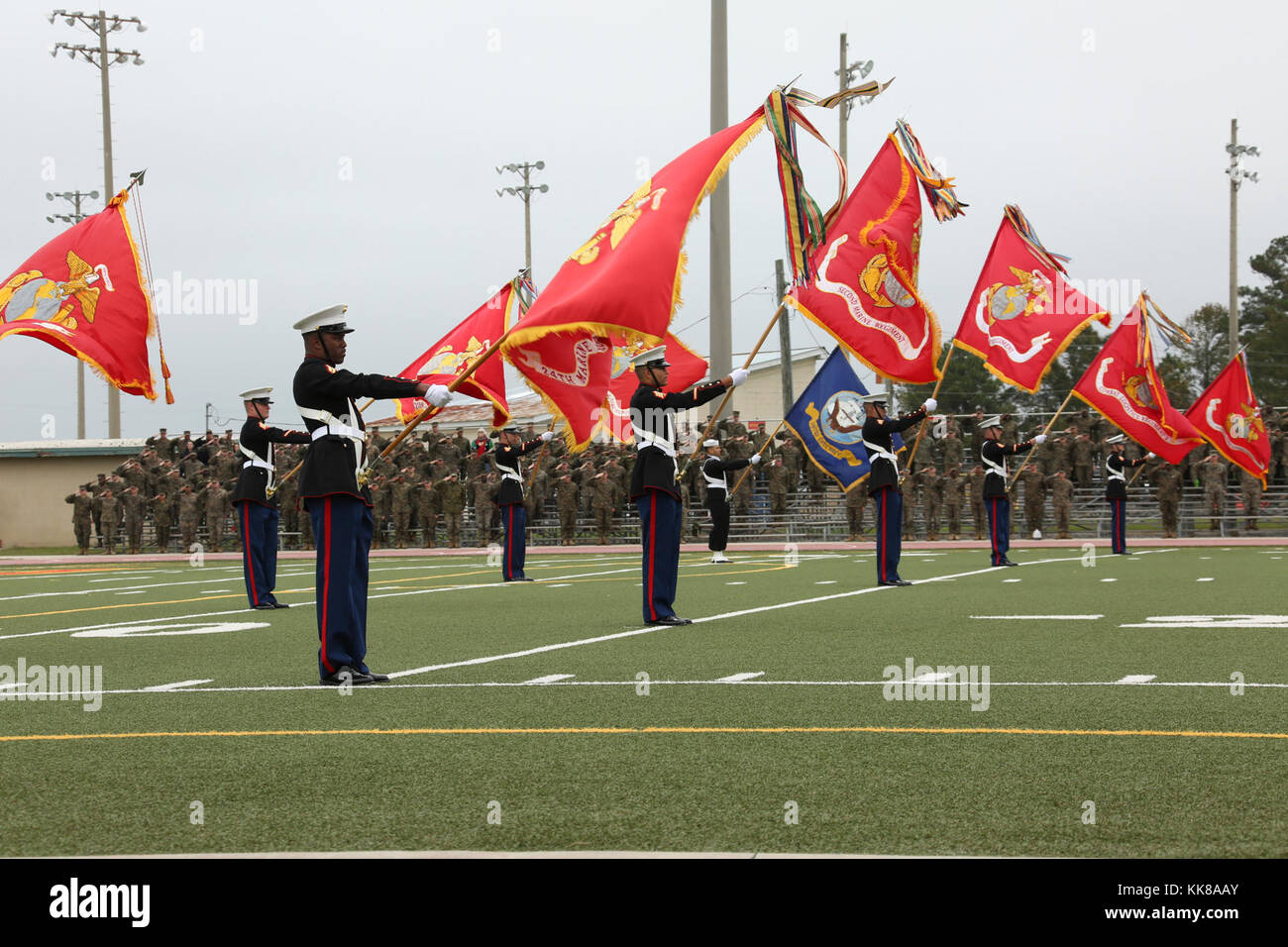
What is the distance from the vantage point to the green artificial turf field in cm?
424

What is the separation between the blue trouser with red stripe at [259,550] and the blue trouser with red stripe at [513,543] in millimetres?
3800

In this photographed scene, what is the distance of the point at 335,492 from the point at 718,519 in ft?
49.9

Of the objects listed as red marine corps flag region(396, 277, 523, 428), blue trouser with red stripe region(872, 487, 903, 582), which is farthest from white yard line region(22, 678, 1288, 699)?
red marine corps flag region(396, 277, 523, 428)

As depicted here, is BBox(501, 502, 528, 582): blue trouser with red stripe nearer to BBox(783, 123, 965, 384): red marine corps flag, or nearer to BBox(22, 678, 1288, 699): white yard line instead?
BBox(783, 123, 965, 384): red marine corps flag

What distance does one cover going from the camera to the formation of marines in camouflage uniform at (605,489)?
30.0 meters

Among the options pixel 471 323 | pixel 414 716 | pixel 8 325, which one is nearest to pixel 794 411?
pixel 471 323

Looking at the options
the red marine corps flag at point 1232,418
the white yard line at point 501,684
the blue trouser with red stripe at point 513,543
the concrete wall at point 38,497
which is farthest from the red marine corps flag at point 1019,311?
the concrete wall at point 38,497

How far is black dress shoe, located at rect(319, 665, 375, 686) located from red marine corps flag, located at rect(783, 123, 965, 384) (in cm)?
867

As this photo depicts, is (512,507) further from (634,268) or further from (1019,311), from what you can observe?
(634,268)

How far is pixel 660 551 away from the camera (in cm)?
1134

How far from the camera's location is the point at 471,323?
59.2ft

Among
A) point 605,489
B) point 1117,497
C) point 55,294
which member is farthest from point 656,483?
point 605,489
